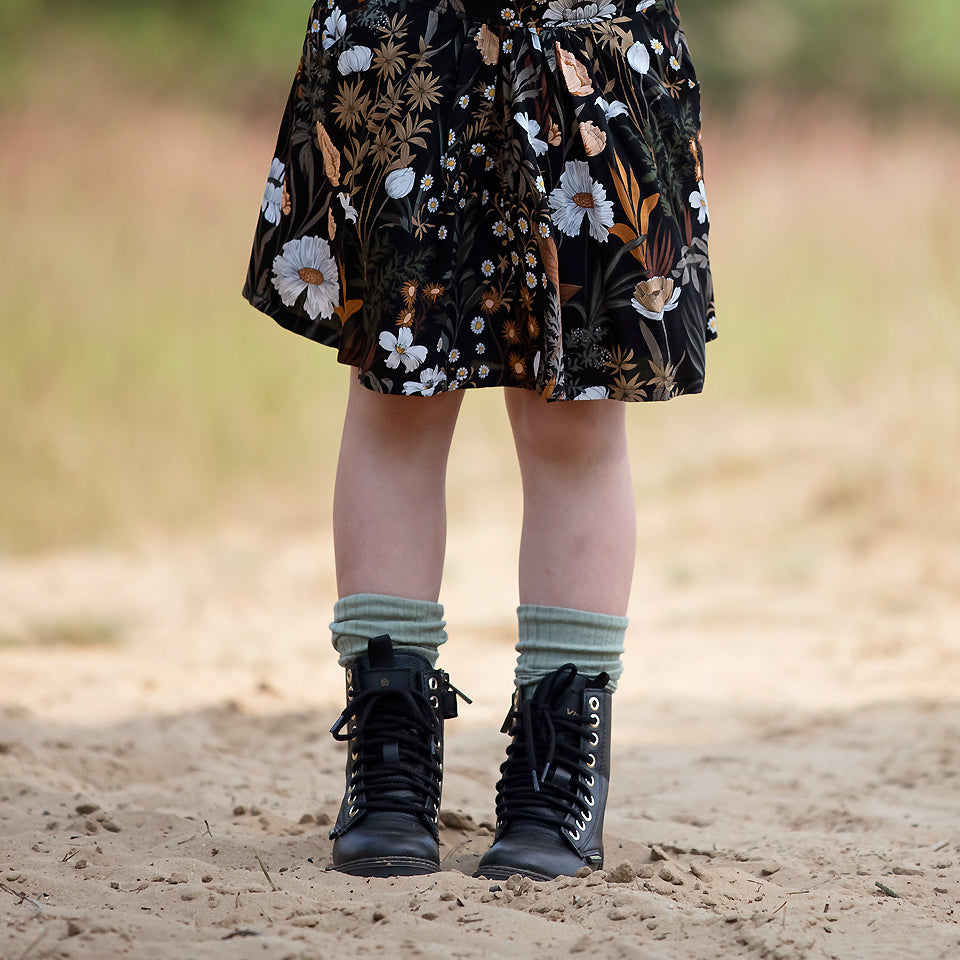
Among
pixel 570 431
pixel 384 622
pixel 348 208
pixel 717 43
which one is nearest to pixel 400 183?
pixel 348 208

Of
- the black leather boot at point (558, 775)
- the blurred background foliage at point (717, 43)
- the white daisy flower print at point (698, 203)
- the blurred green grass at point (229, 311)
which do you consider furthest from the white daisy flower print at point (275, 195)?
the blurred background foliage at point (717, 43)

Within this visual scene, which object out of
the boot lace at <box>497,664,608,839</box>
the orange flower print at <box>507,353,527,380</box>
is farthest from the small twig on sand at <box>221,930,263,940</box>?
the orange flower print at <box>507,353,527,380</box>

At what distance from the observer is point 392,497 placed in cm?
106

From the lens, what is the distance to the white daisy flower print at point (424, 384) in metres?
0.96

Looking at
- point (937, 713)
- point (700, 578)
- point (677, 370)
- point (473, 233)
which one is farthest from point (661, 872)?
point (700, 578)

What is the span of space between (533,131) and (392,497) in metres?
0.37

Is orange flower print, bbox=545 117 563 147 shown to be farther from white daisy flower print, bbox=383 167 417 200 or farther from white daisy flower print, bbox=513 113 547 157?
white daisy flower print, bbox=383 167 417 200

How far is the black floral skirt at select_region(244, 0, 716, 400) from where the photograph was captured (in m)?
0.97

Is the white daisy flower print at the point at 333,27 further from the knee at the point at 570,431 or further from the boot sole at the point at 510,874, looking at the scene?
the boot sole at the point at 510,874

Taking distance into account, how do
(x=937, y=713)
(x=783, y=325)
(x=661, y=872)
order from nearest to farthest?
(x=661, y=872) < (x=937, y=713) < (x=783, y=325)

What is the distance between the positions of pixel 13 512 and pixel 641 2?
8.29 ft

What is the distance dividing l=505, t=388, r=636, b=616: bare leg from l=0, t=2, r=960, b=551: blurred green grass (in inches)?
87.4

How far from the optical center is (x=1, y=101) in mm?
3461

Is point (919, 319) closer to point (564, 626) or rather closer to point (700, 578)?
point (700, 578)
